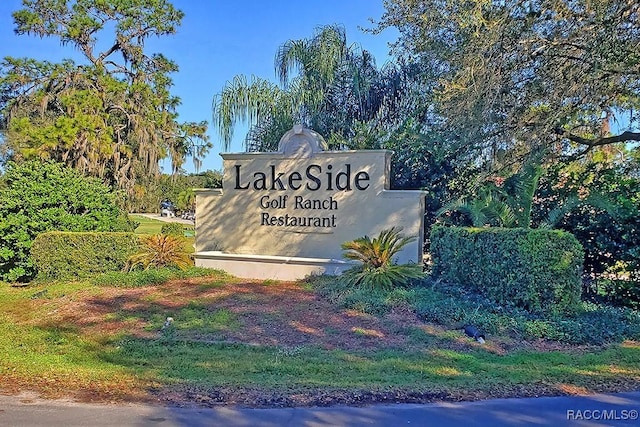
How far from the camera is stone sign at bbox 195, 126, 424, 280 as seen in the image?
11.1 metres

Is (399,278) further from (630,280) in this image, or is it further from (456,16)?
(456,16)

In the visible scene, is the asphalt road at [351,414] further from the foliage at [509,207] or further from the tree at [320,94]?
the tree at [320,94]

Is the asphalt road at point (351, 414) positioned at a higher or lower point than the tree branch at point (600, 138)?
lower

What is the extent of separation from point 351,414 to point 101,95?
18.0 metres

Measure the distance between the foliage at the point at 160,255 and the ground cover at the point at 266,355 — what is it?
6.68ft

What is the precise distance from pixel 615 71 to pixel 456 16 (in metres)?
2.83

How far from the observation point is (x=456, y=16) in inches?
371

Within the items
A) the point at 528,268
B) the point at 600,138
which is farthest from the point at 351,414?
the point at 600,138

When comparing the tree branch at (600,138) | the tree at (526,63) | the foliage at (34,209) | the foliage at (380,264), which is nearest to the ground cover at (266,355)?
the foliage at (380,264)

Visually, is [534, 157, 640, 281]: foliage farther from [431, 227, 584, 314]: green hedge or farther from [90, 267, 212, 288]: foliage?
[90, 267, 212, 288]: foliage

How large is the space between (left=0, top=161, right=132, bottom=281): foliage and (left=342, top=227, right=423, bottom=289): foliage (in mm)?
7227

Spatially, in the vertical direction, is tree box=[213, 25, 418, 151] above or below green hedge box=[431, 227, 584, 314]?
above

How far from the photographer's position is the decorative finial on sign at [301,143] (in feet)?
38.6

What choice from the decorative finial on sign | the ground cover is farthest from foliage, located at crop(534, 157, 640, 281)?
the decorative finial on sign
